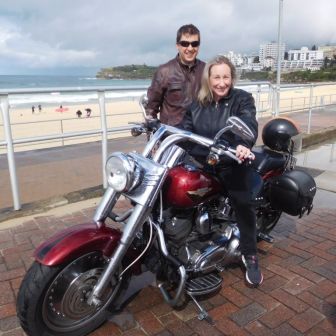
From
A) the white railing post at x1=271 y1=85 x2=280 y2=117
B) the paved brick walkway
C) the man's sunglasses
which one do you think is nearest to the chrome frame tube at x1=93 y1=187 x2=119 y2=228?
the paved brick walkway

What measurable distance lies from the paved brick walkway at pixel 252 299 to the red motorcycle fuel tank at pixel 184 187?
778 millimetres

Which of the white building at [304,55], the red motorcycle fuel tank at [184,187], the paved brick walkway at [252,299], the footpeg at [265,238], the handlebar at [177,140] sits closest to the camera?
the handlebar at [177,140]

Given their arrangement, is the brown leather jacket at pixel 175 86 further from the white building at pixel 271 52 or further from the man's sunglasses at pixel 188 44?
the white building at pixel 271 52

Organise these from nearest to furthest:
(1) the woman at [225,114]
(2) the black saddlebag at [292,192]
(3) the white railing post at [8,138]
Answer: (1) the woman at [225,114], (2) the black saddlebag at [292,192], (3) the white railing post at [8,138]

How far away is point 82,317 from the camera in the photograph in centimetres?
236

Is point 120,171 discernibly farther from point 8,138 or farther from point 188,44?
point 8,138

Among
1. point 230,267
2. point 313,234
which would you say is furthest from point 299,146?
point 230,267

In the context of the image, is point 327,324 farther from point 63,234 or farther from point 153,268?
point 63,234

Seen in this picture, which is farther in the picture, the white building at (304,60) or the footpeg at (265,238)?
the white building at (304,60)

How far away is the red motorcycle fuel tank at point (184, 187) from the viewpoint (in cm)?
235

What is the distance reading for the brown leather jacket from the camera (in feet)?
11.8

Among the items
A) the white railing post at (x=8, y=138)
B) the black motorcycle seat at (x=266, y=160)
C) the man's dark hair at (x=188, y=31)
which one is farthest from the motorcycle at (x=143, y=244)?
→ the white railing post at (x=8, y=138)

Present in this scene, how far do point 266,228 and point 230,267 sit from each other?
23.9 inches

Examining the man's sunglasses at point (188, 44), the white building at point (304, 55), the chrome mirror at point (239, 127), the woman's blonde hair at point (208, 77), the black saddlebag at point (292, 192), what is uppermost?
the white building at point (304, 55)
